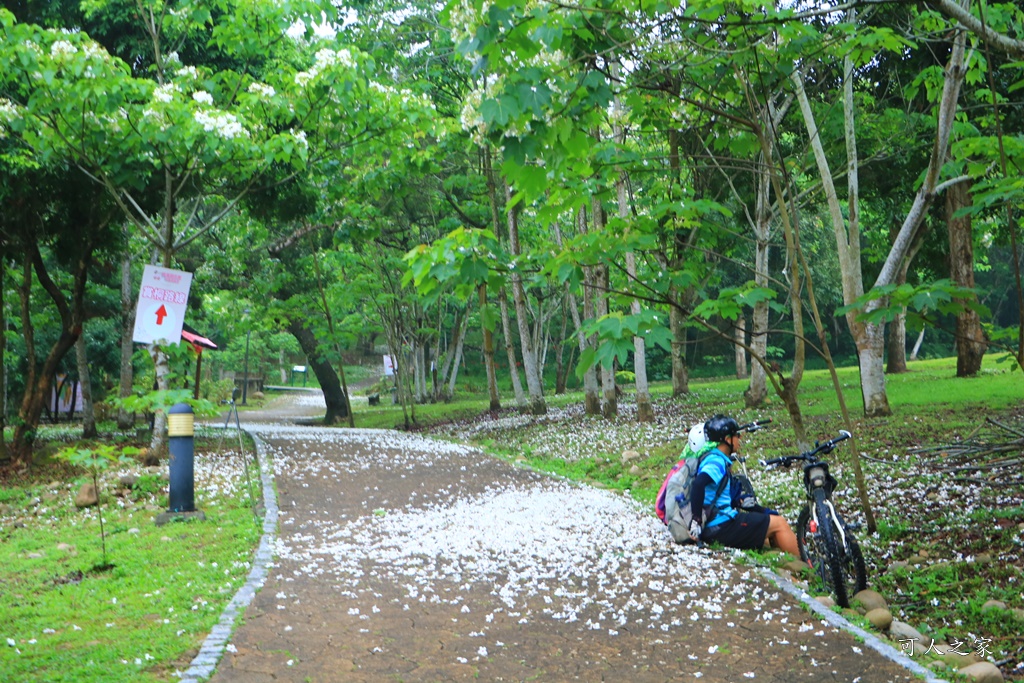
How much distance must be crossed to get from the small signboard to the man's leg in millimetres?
7101

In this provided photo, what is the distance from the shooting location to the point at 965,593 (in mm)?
6027

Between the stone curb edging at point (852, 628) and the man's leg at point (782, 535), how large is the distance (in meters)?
0.62

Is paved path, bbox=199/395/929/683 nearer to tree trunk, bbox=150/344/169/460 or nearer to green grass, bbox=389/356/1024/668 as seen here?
green grass, bbox=389/356/1024/668

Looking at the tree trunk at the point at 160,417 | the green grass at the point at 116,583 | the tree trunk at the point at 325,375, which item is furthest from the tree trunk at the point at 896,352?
the green grass at the point at 116,583

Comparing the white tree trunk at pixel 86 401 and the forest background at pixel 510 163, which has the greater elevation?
the forest background at pixel 510 163

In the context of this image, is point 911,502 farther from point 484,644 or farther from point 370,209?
point 370,209

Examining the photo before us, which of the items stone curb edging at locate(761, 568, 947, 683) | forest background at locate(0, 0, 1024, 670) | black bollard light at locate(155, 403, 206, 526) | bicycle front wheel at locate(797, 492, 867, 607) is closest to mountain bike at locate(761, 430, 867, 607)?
bicycle front wheel at locate(797, 492, 867, 607)

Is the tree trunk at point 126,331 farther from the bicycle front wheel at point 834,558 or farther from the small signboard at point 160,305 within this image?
the bicycle front wheel at point 834,558

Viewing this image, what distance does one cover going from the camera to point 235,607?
19.2 ft

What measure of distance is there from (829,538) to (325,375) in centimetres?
2290

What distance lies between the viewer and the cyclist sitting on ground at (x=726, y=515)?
6902 millimetres

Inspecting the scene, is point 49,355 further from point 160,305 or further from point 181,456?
point 181,456

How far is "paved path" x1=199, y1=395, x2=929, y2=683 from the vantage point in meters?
4.80

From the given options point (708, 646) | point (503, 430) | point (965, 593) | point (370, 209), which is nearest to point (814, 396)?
point (503, 430)
